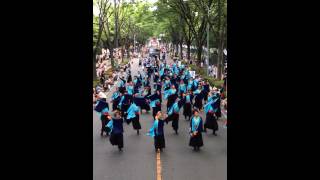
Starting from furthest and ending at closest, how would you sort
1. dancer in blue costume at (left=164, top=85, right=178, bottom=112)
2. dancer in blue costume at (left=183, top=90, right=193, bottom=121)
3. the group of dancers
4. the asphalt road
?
1. dancer in blue costume at (left=164, top=85, right=178, bottom=112)
2. dancer in blue costume at (left=183, top=90, right=193, bottom=121)
3. the group of dancers
4. the asphalt road

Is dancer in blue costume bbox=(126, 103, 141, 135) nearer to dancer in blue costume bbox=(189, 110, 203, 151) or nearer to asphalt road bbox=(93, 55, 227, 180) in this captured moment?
asphalt road bbox=(93, 55, 227, 180)

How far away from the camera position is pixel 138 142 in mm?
15469

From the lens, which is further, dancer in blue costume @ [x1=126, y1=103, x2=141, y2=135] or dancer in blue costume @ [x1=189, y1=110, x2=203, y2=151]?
dancer in blue costume @ [x1=126, y1=103, x2=141, y2=135]

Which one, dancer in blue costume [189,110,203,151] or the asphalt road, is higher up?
dancer in blue costume [189,110,203,151]

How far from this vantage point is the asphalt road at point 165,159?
11.6m

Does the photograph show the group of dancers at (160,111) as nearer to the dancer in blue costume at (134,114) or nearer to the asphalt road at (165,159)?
the dancer in blue costume at (134,114)

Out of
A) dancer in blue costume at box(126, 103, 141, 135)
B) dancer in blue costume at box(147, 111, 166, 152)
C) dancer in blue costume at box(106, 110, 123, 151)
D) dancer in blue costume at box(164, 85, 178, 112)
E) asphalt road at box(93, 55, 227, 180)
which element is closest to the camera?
asphalt road at box(93, 55, 227, 180)

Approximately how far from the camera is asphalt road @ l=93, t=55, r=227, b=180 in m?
11.6

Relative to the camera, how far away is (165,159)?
1312cm

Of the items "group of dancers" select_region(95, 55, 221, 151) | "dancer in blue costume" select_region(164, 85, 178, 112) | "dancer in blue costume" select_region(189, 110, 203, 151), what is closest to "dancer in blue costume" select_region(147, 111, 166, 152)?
"group of dancers" select_region(95, 55, 221, 151)

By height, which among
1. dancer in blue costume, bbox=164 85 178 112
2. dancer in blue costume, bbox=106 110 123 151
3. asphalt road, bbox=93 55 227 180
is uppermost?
dancer in blue costume, bbox=164 85 178 112

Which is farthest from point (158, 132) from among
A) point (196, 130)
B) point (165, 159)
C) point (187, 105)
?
point (187, 105)
